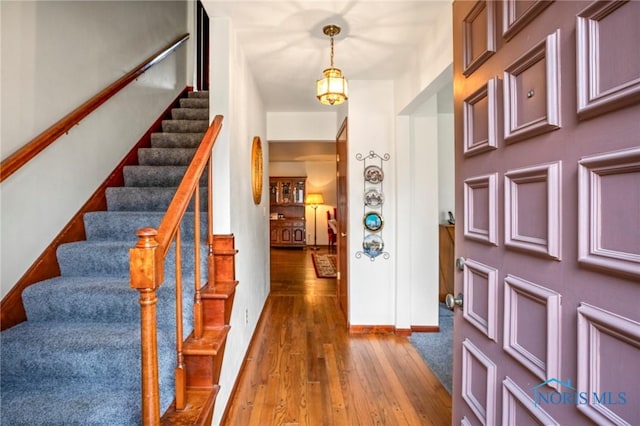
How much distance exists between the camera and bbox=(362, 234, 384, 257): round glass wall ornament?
306 cm

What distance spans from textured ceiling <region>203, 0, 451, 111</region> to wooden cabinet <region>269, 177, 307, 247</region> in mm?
5473

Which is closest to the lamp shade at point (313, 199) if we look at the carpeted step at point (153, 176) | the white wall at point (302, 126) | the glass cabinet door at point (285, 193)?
the glass cabinet door at point (285, 193)

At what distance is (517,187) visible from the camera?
79 cm

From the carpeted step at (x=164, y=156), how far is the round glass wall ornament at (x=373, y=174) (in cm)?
169

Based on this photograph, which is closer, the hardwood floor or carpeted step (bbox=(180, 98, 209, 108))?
the hardwood floor

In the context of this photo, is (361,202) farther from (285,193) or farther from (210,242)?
(285,193)

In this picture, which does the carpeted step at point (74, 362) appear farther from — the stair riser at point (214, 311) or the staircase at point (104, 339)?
the stair riser at point (214, 311)

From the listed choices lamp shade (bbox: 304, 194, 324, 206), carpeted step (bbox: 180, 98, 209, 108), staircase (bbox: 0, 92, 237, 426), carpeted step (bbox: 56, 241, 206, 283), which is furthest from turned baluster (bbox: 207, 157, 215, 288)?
lamp shade (bbox: 304, 194, 324, 206)

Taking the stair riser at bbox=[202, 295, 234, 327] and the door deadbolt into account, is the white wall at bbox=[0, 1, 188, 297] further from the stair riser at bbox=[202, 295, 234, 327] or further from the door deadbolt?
the door deadbolt

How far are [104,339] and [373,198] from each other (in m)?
2.40

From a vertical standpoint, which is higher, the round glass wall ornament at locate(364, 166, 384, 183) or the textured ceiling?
the textured ceiling

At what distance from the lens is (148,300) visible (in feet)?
3.14

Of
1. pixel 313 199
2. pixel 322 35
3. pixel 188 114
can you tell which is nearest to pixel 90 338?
pixel 322 35

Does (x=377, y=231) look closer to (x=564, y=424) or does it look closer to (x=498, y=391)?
(x=498, y=391)
